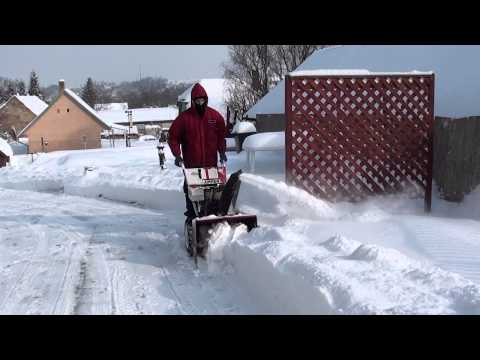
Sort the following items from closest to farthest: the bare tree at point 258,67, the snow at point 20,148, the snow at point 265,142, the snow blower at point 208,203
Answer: the snow blower at point 208,203
the snow at point 265,142
the bare tree at point 258,67
the snow at point 20,148

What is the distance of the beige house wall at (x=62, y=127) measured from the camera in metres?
43.3

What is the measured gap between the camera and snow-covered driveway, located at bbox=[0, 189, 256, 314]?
4.75 meters

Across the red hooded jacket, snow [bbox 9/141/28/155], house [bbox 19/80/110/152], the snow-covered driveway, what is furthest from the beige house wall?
the red hooded jacket

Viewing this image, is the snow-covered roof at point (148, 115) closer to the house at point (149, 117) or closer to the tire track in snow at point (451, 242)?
the house at point (149, 117)

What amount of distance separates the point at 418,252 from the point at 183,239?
3.12 m

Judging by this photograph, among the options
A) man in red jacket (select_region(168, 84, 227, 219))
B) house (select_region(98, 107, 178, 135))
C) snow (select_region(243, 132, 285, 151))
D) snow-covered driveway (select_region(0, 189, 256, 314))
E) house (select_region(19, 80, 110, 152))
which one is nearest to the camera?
snow-covered driveway (select_region(0, 189, 256, 314))

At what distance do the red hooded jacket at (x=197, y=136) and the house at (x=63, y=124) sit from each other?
1509 inches

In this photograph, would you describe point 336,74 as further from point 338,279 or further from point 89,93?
point 89,93

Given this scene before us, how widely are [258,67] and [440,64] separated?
2831 centimetres

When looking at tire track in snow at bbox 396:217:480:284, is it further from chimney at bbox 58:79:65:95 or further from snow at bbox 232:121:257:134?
chimney at bbox 58:79:65:95

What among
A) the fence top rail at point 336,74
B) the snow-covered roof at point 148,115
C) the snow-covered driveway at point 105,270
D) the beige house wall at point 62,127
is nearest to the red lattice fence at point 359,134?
the fence top rail at point 336,74

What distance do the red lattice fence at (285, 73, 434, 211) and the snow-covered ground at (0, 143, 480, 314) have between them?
1.12 feet

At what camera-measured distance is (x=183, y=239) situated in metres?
7.16

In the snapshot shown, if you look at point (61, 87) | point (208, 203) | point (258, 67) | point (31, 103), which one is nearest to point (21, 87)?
point (31, 103)
